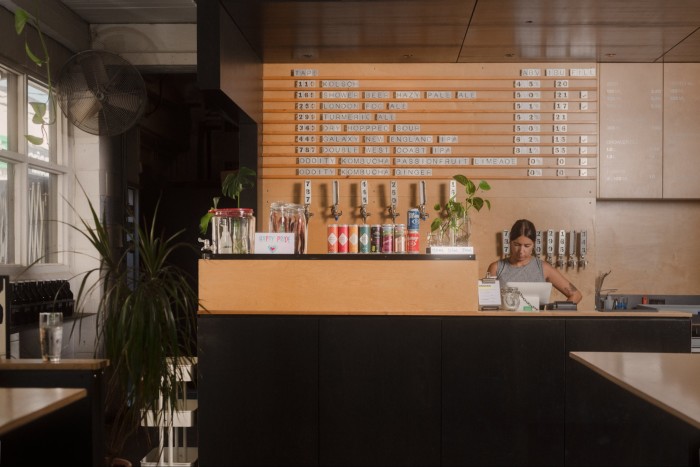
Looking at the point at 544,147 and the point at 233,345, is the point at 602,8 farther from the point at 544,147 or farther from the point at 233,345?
the point at 233,345

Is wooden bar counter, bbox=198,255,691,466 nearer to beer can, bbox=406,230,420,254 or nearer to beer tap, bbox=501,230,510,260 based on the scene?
beer can, bbox=406,230,420,254

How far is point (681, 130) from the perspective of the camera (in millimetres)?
5738

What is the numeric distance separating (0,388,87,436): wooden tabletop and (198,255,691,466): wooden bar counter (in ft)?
5.11

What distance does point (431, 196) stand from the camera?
5785mm

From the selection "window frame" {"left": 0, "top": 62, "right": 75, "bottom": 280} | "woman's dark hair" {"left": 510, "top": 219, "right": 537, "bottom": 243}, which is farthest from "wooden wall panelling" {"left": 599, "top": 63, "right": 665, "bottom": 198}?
"window frame" {"left": 0, "top": 62, "right": 75, "bottom": 280}

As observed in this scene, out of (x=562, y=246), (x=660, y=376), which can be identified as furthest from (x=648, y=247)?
(x=660, y=376)

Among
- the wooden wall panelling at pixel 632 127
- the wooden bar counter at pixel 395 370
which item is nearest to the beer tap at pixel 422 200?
the wooden wall panelling at pixel 632 127

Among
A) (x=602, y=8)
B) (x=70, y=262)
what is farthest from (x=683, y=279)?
(x=70, y=262)

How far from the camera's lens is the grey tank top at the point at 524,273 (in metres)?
5.49

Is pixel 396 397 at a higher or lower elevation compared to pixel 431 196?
lower

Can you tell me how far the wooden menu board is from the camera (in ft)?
18.9

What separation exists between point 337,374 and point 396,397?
328mm

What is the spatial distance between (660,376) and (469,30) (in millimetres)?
3077

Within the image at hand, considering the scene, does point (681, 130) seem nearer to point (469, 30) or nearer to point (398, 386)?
point (469, 30)
